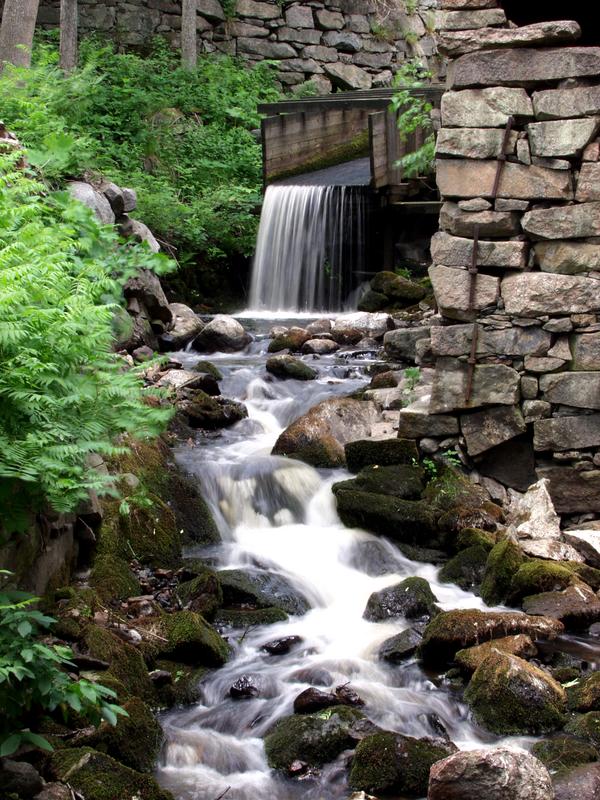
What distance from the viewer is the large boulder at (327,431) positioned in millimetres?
8336

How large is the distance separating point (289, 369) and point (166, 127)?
27.3 feet

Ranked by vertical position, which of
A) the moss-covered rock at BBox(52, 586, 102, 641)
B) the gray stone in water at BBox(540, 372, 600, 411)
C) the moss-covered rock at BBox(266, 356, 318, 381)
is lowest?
the moss-covered rock at BBox(52, 586, 102, 641)

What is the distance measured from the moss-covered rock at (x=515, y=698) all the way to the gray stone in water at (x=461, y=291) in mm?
2997

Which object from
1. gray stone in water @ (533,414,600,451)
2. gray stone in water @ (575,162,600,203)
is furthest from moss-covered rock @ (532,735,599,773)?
gray stone in water @ (575,162,600,203)

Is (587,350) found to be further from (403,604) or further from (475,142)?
(403,604)

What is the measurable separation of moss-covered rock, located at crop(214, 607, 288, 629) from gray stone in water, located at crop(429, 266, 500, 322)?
2.73 meters

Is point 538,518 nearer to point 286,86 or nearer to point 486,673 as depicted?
point 486,673

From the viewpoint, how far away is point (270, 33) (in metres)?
21.0

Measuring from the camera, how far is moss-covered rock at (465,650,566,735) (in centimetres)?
507

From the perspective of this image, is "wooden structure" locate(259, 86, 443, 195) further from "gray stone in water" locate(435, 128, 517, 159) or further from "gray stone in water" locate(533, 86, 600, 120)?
"gray stone in water" locate(533, 86, 600, 120)

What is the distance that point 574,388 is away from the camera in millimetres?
7344

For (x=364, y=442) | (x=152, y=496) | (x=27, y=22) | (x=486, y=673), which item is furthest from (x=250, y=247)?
(x=486, y=673)

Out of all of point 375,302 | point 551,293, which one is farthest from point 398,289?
point 551,293

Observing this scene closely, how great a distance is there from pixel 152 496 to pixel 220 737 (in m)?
2.44
